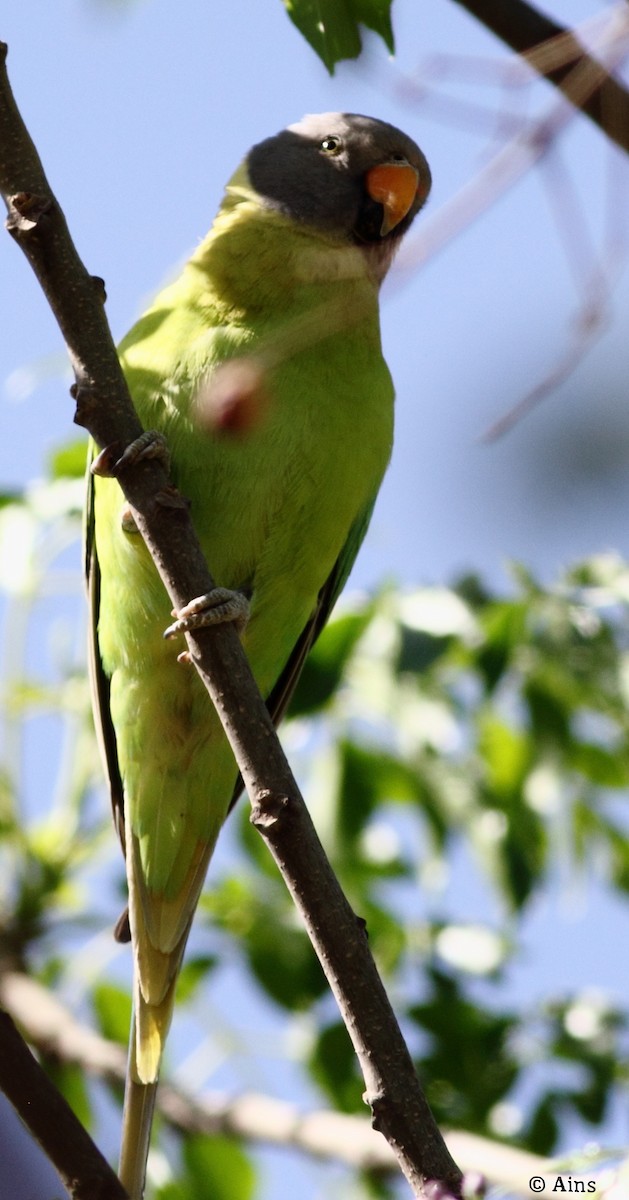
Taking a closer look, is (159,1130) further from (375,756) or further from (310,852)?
(310,852)

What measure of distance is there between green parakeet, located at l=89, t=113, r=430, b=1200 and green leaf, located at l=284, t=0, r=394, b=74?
72cm

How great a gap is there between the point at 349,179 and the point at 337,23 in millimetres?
1621

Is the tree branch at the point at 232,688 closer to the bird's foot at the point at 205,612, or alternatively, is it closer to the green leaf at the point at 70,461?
the bird's foot at the point at 205,612

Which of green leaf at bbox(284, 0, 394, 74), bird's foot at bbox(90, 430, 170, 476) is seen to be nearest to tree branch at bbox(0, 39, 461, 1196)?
bird's foot at bbox(90, 430, 170, 476)

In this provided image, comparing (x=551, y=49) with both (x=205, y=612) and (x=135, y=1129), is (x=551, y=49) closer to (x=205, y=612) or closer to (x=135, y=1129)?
(x=205, y=612)

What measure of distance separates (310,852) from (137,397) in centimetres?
130

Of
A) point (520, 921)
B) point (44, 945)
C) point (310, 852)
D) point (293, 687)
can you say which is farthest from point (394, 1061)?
point (44, 945)

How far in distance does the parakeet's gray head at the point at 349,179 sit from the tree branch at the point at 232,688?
1529 mm

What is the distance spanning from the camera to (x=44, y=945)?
385 cm

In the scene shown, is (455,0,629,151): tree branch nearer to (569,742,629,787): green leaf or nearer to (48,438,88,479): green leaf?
(48,438,88,479): green leaf

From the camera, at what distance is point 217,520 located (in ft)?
9.73

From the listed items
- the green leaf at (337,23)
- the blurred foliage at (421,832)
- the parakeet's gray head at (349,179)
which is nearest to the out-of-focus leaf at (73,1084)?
the blurred foliage at (421,832)

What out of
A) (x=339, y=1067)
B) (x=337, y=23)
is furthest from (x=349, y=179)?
(x=339, y=1067)

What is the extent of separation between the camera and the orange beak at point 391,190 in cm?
366
